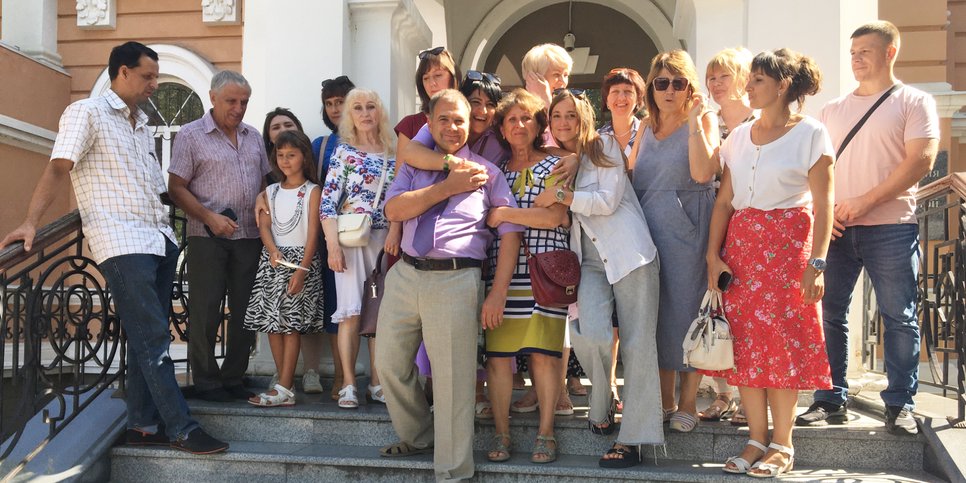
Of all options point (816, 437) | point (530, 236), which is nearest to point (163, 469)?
point (530, 236)

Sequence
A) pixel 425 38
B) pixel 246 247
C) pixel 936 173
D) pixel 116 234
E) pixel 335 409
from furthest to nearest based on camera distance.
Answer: pixel 936 173 < pixel 425 38 < pixel 246 247 < pixel 335 409 < pixel 116 234

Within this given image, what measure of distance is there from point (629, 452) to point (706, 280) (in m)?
0.84

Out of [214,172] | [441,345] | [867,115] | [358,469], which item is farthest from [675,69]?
[214,172]

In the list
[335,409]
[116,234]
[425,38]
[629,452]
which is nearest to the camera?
[629,452]

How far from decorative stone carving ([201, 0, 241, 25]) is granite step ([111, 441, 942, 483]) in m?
5.19

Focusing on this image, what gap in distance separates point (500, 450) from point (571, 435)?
0.37 metres

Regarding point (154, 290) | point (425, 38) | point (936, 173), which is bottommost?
point (154, 290)

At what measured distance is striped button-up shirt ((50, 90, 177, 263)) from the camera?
11.8 feet

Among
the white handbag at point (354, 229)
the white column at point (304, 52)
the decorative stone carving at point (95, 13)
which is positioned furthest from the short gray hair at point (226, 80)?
the decorative stone carving at point (95, 13)

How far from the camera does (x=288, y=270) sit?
4242 millimetres

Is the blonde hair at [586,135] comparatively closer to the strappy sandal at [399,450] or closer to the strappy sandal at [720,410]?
the strappy sandal at [720,410]

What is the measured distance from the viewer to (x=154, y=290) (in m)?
3.74

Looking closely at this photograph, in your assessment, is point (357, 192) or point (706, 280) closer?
point (706, 280)

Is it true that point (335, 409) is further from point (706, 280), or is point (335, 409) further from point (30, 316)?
point (706, 280)
